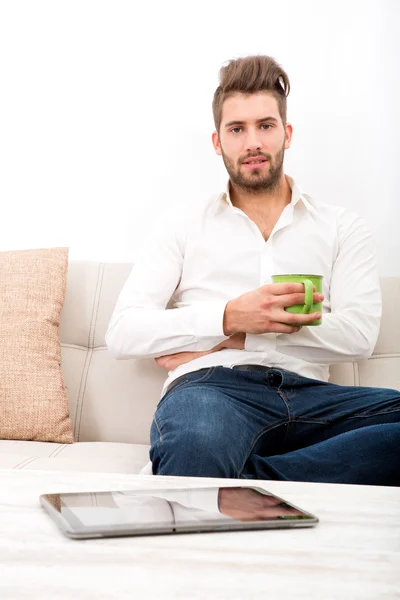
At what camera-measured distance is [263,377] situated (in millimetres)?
1732

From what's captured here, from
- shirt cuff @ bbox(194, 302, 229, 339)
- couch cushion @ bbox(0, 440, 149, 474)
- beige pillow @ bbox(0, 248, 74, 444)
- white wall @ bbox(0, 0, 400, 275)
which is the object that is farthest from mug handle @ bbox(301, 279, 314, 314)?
white wall @ bbox(0, 0, 400, 275)

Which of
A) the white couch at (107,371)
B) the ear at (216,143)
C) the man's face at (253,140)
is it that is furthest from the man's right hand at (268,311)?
the ear at (216,143)

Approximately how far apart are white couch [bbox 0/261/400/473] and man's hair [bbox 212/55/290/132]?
1.89 feet

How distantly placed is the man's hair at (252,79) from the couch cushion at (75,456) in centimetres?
96

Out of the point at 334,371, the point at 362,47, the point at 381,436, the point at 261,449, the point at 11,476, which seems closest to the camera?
the point at 11,476

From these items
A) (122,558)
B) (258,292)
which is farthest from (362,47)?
(122,558)

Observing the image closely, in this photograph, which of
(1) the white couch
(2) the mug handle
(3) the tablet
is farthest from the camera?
(1) the white couch

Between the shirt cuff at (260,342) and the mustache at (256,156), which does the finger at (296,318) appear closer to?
the shirt cuff at (260,342)

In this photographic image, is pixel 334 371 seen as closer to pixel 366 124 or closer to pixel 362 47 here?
pixel 366 124

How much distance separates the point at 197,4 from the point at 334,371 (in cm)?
127

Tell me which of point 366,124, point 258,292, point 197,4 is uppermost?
point 197,4

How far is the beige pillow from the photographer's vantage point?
1.83 m

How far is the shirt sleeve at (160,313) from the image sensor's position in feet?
5.75

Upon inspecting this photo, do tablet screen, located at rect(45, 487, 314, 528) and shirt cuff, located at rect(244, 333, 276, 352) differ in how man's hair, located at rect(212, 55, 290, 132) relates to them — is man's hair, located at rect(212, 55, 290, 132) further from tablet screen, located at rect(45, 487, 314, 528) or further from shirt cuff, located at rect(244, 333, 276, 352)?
tablet screen, located at rect(45, 487, 314, 528)
